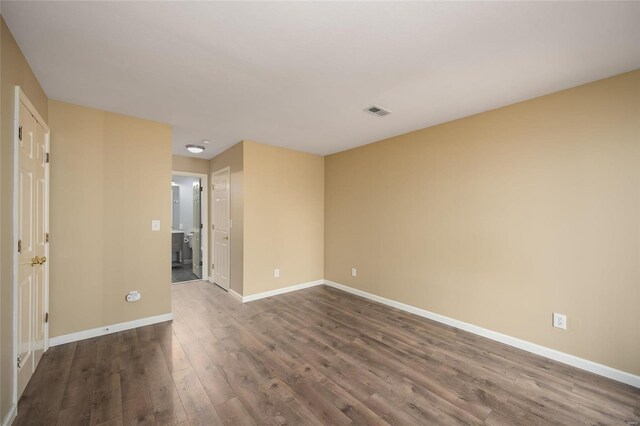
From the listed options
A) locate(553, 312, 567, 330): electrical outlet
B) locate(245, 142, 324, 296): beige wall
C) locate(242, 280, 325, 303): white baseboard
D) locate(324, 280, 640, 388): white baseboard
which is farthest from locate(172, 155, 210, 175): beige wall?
locate(553, 312, 567, 330): electrical outlet

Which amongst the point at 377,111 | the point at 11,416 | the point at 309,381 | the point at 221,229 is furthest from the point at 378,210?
the point at 11,416

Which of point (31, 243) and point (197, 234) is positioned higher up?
point (31, 243)

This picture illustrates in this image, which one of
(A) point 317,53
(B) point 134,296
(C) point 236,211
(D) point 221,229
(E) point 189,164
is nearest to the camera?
(A) point 317,53

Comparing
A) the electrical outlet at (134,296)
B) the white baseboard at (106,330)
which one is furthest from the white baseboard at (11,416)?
the electrical outlet at (134,296)

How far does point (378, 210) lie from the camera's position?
13.7 ft

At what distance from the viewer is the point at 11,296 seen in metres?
1.71

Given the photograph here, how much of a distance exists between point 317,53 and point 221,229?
3.79m

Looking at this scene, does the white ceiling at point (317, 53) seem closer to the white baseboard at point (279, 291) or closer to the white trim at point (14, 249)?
the white trim at point (14, 249)

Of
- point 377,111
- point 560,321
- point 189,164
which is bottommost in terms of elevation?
point 560,321

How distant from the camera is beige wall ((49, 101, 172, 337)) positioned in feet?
9.09

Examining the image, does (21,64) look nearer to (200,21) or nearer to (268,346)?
(200,21)

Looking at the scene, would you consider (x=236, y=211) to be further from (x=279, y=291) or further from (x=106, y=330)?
(x=106, y=330)

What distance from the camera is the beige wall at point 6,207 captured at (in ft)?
5.18

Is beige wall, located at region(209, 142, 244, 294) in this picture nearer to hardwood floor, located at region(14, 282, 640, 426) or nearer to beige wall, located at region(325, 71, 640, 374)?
hardwood floor, located at region(14, 282, 640, 426)
